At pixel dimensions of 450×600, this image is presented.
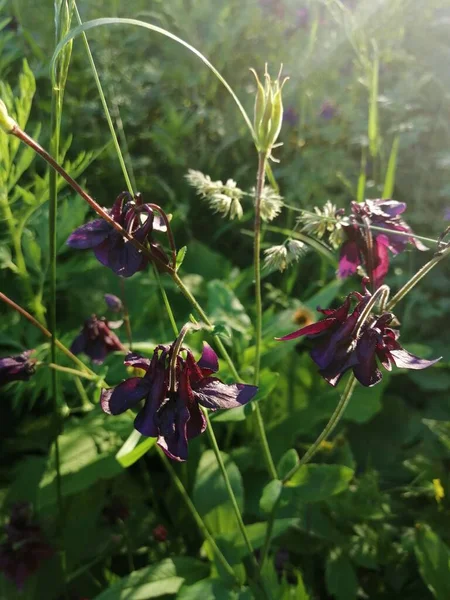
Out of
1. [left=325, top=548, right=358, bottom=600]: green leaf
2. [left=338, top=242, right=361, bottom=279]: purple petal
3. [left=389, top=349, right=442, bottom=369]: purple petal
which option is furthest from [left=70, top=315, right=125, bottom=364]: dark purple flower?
[left=325, top=548, right=358, bottom=600]: green leaf

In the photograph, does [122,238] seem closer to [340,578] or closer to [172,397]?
[172,397]

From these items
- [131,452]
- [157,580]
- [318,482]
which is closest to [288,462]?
[318,482]

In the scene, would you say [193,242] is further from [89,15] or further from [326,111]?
[89,15]

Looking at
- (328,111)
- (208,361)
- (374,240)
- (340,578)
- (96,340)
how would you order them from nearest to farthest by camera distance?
1. (208,361)
2. (374,240)
3. (96,340)
4. (340,578)
5. (328,111)

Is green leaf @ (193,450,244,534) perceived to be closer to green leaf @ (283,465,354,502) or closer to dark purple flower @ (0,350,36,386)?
green leaf @ (283,465,354,502)

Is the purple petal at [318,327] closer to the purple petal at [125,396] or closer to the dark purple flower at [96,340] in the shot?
the purple petal at [125,396]

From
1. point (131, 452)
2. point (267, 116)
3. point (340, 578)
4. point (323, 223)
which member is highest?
point (267, 116)
